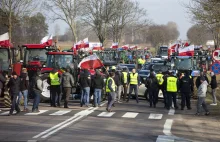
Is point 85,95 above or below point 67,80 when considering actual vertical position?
below

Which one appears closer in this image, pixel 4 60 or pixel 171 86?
pixel 171 86

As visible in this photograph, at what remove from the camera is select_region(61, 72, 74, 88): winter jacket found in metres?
20.8

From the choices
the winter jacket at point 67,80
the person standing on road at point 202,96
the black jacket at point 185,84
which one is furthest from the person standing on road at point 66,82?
the person standing on road at point 202,96

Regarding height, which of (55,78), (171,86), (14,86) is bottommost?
(171,86)

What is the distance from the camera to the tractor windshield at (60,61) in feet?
74.2

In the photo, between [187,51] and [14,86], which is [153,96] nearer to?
[14,86]

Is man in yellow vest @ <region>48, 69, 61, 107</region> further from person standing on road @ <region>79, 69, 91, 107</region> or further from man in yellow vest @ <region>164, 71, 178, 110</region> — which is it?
man in yellow vest @ <region>164, 71, 178, 110</region>

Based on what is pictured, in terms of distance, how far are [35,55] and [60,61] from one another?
125 inches

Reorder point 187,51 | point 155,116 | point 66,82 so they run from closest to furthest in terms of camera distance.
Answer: point 155,116 → point 66,82 → point 187,51

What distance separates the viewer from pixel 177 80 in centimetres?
2102

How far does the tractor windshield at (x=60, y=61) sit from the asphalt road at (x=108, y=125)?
2.58m

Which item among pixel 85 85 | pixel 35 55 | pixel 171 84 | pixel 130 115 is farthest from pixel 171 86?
pixel 35 55

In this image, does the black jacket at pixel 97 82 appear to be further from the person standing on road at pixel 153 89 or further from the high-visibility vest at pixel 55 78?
the person standing on road at pixel 153 89

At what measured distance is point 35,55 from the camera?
2544cm
